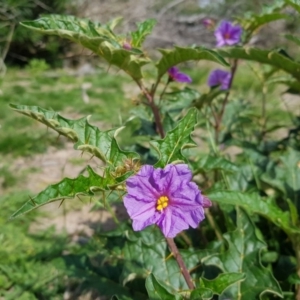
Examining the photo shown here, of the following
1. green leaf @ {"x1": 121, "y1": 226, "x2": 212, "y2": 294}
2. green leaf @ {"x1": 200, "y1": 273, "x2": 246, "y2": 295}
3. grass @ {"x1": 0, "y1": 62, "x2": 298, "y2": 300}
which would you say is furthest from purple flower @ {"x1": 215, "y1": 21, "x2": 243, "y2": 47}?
green leaf @ {"x1": 200, "y1": 273, "x2": 246, "y2": 295}

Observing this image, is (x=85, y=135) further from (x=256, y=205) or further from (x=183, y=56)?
(x=256, y=205)

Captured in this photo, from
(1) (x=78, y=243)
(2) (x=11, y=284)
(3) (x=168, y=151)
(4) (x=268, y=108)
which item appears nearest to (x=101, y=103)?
(4) (x=268, y=108)

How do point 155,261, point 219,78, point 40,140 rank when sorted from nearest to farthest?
point 155,261 → point 219,78 → point 40,140

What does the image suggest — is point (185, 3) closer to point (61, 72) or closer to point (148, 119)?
point (61, 72)

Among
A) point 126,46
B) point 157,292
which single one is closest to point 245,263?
point 157,292

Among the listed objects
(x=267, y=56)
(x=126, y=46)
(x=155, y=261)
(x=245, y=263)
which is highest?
(x=267, y=56)

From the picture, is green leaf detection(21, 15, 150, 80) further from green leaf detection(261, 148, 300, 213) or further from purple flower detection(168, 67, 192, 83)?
green leaf detection(261, 148, 300, 213)
